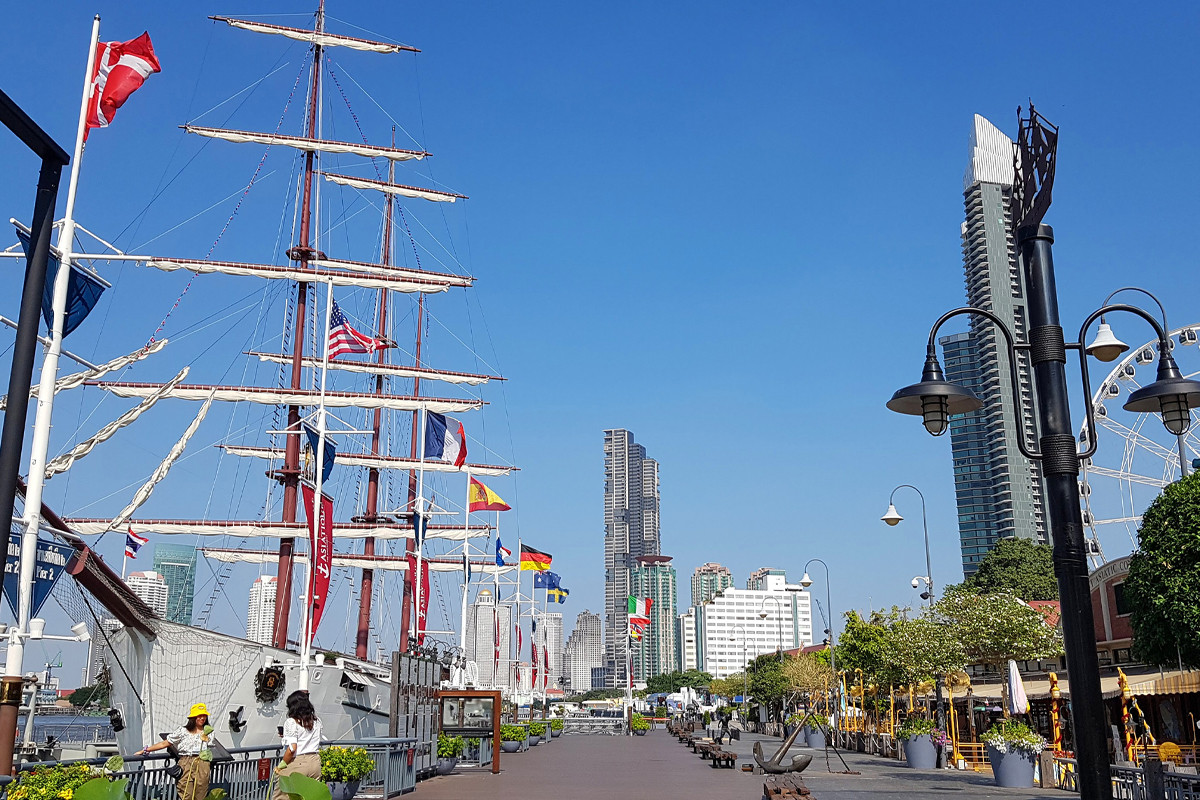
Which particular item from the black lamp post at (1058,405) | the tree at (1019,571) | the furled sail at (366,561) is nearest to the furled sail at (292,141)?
the furled sail at (366,561)

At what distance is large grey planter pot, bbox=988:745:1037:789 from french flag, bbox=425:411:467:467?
20.9 meters

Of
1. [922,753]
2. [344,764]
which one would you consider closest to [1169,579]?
[344,764]

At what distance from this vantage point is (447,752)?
24922 mm

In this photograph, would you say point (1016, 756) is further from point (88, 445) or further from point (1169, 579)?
point (88, 445)

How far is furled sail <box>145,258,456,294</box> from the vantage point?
38250 millimetres

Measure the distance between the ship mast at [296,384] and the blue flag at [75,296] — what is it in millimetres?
23406

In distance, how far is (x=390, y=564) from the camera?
184 ft

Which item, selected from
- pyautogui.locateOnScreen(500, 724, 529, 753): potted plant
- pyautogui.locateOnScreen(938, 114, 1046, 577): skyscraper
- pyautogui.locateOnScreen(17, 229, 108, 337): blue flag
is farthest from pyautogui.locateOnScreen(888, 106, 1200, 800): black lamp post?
pyautogui.locateOnScreen(938, 114, 1046, 577): skyscraper

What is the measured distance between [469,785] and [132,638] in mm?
15016

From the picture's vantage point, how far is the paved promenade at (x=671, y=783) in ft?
62.1

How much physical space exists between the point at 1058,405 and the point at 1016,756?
1632cm

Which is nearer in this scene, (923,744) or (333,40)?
(923,744)

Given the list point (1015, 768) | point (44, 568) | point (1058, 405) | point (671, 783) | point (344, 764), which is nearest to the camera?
point (1058, 405)

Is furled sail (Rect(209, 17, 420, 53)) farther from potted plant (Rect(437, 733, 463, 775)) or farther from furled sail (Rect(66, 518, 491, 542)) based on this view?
potted plant (Rect(437, 733, 463, 775))
